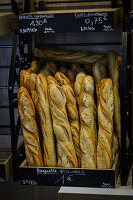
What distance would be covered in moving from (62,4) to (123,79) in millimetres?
786

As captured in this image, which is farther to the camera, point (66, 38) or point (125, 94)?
point (66, 38)

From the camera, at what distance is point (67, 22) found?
177 cm

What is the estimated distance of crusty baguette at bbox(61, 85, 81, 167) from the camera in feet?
6.18

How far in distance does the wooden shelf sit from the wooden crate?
0.25m

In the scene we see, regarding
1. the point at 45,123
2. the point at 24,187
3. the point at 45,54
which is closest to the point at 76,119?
the point at 45,123

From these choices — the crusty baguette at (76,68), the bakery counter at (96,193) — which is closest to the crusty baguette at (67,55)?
the crusty baguette at (76,68)

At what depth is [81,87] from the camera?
1.86 m

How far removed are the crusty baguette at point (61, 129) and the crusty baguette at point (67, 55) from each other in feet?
1.25

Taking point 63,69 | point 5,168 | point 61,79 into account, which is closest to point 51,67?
point 63,69

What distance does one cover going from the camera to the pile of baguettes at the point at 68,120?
71.9 inches

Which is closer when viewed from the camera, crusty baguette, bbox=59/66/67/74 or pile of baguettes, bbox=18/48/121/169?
pile of baguettes, bbox=18/48/121/169

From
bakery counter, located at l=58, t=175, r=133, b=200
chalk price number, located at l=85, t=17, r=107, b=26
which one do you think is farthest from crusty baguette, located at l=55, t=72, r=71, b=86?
bakery counter, located at l=58, t=175, r=133, b=200

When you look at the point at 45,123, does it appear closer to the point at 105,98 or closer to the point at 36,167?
the point at 36,167

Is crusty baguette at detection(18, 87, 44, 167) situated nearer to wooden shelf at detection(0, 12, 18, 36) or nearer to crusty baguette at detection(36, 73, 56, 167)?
crusty baguette at detection(36, 73, 56, 167)
